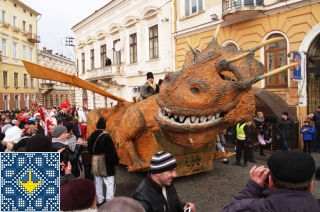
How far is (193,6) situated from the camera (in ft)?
50.7

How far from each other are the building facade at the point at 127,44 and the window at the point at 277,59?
5942mm

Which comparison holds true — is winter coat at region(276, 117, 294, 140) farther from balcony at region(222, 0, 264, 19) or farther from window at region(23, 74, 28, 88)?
window at region(23, 74, 28, 88)

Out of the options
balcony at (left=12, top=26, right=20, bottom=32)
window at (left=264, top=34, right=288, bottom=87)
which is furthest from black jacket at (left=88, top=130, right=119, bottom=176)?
balcony at (left=12, top=26, right=20, bottom=32)

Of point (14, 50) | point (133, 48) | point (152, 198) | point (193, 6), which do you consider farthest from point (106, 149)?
point (14, 50)

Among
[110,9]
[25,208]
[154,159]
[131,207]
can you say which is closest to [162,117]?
[154,159]

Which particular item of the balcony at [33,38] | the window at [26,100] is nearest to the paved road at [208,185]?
the window at [26,100]

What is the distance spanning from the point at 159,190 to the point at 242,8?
10826 mm

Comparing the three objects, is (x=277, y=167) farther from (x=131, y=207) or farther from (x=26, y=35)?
(x=26, y=35)

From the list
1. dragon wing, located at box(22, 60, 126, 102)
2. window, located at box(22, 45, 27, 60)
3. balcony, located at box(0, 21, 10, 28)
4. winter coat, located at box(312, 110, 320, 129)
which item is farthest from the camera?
window, located at box(22, 45, 27, 60)

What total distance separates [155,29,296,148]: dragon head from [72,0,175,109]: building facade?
12.4 meters

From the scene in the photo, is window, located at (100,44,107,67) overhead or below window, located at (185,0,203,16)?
below

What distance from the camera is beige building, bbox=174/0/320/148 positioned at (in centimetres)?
1068

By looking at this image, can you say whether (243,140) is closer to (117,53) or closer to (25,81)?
(117,53)

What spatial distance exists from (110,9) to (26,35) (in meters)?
19.2
